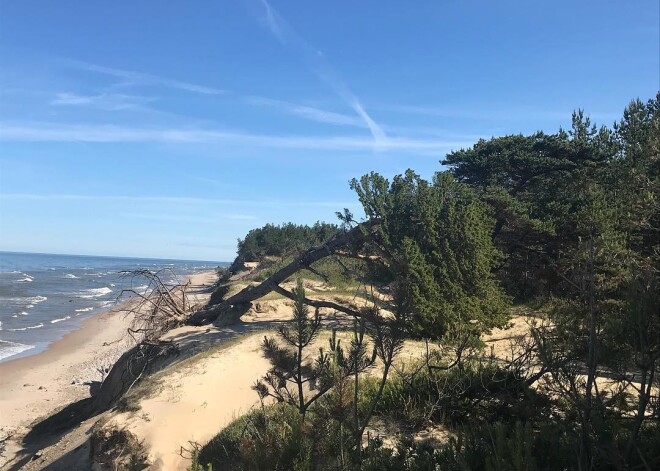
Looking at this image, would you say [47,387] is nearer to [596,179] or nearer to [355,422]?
[355,422]

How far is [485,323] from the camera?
1394 cm

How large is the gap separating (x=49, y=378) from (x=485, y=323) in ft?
49.5

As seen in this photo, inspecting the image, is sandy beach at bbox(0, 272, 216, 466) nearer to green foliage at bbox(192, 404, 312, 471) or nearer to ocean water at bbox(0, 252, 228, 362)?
ocean water at bbox(0, 252, 228, 362)

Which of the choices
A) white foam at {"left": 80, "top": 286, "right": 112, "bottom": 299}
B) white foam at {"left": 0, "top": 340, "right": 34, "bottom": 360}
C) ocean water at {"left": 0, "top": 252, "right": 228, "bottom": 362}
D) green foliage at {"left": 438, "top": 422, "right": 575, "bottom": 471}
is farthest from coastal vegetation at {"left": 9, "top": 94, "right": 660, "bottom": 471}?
white foam at {"left": 80, "top": 286, "right": 112, "bottom": 299}

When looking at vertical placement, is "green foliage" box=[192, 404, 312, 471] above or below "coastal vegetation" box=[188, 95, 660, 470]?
below

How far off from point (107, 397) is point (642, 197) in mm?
13627

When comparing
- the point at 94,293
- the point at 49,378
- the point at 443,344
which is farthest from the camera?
the point at 94,293

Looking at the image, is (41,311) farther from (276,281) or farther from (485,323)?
(485,323)

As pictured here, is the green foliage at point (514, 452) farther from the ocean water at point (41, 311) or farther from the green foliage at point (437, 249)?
the ocean water at point (41, 311)

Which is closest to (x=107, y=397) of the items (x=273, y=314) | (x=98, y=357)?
(x=273, y=314)

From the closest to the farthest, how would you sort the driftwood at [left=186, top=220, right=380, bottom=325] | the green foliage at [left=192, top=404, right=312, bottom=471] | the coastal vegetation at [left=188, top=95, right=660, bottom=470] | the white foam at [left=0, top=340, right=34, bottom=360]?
the coastal vegetation at [left=188, top=95, right=660, bottom=470] < the green foliage at [left=192, top=404, right=312, bottom=471] < the driftwood at [left=186, top=220, right=380, bottom=325] < the white foam at [left=0, top=340, right=34, bottom=360]

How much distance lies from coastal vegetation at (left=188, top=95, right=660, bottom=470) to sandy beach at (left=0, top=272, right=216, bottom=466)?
16.1 ft

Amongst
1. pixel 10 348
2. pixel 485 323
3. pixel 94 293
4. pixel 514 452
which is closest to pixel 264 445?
pixel 514 452

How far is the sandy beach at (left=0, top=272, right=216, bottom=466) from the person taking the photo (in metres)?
13.8
